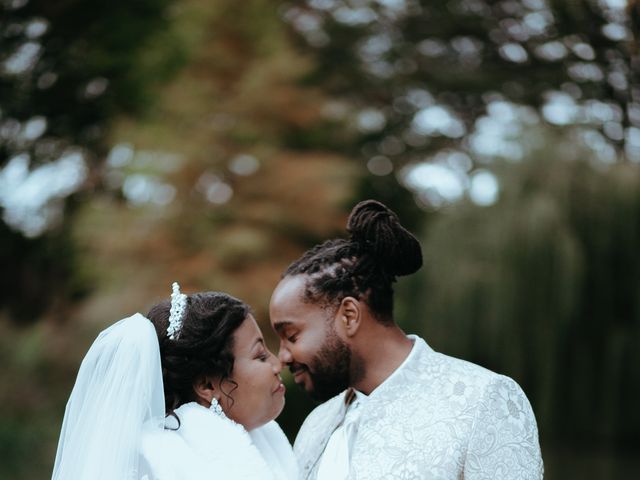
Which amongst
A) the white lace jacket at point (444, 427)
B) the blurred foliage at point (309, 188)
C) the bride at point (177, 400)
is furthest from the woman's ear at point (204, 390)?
the blurred foliage at point (309, 188)

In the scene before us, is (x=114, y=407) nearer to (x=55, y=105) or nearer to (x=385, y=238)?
(x=385, y=238)

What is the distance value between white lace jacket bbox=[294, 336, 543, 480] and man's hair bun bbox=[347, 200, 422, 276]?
0.27 meters

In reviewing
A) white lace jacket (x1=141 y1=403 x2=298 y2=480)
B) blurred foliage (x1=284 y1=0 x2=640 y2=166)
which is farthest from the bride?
blurred foliage (x1=284 y1=0 x2=640 y2=166)

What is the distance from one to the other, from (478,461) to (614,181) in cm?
651

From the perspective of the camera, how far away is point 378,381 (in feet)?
9.72

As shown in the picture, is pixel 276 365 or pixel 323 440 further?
pixel 323 440

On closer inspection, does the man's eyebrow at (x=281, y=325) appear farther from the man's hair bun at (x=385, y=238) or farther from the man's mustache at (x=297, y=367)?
the man's hair bun at (x=385, y=238)

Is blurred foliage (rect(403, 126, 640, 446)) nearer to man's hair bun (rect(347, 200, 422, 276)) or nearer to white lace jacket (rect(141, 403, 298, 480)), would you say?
man's hair bun (rect(347, 200, 422, 276))

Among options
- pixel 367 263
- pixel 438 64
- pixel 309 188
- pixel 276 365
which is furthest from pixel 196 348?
pixel 438 64

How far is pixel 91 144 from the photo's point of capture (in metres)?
11.5

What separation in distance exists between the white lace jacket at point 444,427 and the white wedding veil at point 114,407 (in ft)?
2.10

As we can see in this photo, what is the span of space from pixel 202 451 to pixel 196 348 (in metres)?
0.32

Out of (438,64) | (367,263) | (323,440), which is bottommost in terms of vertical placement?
(438,64)

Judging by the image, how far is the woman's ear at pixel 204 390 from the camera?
9.33ft
